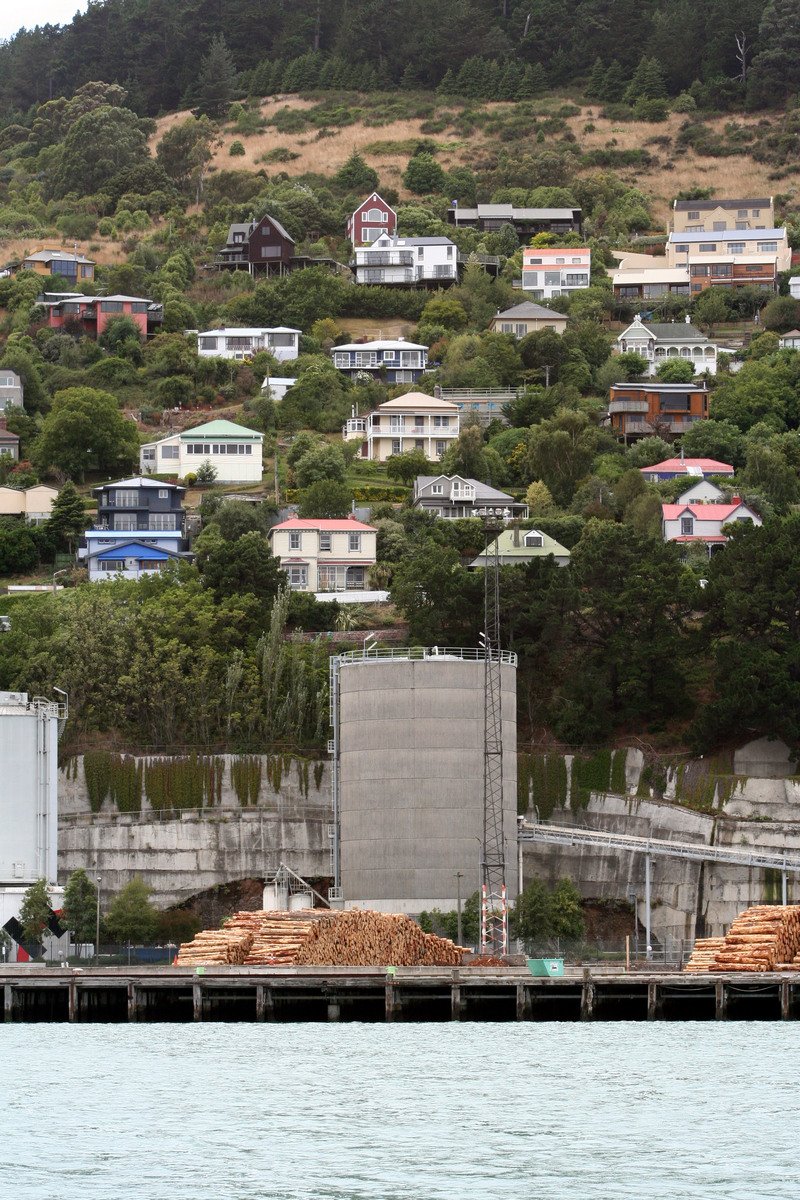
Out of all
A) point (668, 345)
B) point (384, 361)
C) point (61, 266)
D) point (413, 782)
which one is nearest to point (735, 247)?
point (668, 345)

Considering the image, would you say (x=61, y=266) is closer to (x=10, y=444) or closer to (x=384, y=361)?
(x=384, y=361)

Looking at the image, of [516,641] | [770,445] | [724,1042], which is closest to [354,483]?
[770,445]

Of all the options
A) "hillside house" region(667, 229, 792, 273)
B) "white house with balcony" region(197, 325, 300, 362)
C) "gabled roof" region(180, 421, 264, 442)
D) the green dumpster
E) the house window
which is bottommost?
the green dumpster

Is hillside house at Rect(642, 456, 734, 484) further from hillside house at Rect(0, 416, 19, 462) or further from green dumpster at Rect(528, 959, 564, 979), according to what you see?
green dumpster at Rect(528, 959, 564, 979)

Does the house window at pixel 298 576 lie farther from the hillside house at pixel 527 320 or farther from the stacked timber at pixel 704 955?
the stacked timber at pixel 704 955

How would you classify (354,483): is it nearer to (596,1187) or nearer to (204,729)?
(204,729)

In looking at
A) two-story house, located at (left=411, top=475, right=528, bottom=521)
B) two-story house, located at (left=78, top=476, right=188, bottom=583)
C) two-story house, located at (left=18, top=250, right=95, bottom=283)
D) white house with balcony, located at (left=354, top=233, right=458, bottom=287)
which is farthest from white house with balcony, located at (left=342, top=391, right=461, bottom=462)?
two-story house, located at (left=18, top=250, right=95, bottom=283)
